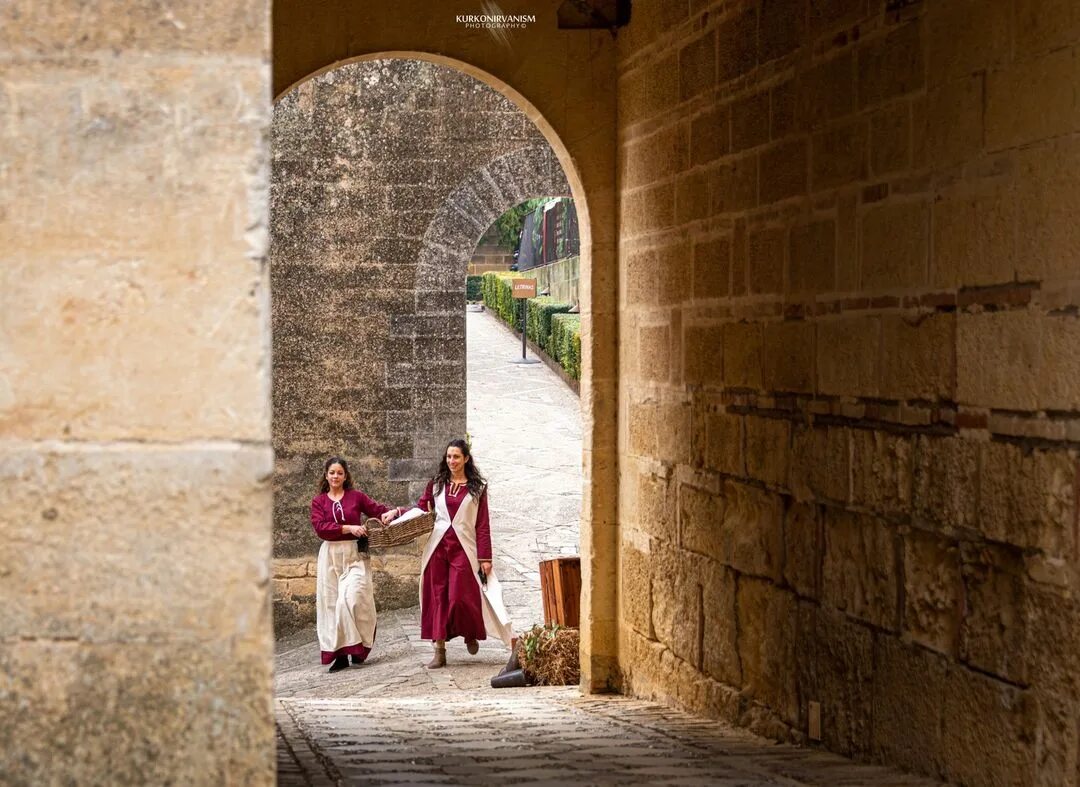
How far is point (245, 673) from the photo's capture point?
7.55 feet

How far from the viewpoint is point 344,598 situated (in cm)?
989

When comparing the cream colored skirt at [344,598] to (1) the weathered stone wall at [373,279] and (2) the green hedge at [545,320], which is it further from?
(2) the green hedge at [545,320]

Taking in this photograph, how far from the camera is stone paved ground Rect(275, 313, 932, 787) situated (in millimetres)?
4391

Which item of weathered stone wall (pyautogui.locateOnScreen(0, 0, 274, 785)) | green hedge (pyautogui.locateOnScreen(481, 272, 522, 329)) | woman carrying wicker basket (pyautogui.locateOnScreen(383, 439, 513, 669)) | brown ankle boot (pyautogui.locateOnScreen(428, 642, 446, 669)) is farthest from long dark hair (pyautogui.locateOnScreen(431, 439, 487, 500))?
green hedge (pyautogui.locateOnScreen(481, 272, 522, 329))

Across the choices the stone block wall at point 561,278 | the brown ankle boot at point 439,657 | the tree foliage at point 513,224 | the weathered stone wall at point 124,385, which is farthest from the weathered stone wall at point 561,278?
the weathered stone wall at point 124,385

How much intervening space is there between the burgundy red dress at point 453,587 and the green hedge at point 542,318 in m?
13.3

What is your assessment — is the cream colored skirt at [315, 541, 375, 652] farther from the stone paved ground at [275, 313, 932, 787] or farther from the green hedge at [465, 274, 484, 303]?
the green hedge at [465, 274, 484, 303]

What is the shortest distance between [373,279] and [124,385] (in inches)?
383

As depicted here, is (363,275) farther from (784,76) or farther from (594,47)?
(784,76)

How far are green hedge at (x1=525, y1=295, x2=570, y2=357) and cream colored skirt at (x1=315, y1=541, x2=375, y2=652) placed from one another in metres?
13.0

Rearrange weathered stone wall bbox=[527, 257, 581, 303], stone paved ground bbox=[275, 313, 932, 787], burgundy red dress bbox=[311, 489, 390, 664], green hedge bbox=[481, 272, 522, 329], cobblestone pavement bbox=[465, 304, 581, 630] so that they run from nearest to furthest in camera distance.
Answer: stone paved ground bbox=[275, 313, 932, 787], burgundy red dress bbox=[311, 489, 390, 664], cobblestone pavement bbox=[465, 304, 581, 630], weathered stone wall bbox=[527, 257, 581, 303], green hedge bbox=[481, 272, 522, 329]

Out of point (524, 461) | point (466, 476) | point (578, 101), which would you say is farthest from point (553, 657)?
point (524, 461)

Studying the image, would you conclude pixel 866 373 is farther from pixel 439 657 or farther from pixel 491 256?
pixel 491 256

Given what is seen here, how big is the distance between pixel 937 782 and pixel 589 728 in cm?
202
